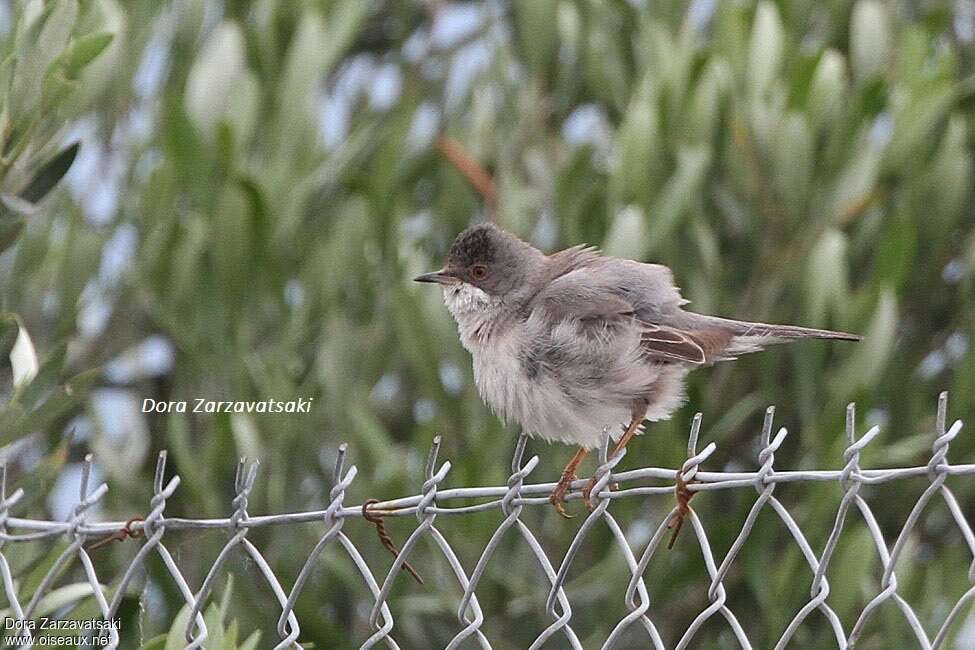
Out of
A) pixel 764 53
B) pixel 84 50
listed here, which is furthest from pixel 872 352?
pixel 84 50

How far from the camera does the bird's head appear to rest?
466 centimetres

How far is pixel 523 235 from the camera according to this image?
6242 millimetres

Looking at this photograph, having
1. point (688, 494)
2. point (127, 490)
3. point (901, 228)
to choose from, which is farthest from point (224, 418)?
point (688, 494)

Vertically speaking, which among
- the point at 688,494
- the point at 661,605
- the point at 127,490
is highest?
the point at 688,494

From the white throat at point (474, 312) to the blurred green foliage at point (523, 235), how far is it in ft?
2.97

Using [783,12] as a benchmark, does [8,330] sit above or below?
below

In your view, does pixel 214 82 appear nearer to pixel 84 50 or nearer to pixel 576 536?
pixel 84 50

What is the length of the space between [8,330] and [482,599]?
2.42m

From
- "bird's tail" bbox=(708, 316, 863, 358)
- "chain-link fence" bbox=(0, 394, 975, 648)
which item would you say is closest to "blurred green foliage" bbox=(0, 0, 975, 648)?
"bird's tail" bbox=(708, 316, 863, 358)

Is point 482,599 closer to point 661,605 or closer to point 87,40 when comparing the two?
point 661,605

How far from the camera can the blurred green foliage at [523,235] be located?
5559mm

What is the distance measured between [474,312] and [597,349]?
635 millimetres

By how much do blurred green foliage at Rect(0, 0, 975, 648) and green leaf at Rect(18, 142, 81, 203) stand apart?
120 cm

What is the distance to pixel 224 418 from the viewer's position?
18.3 feet
